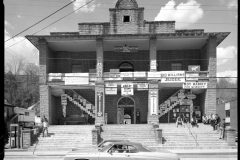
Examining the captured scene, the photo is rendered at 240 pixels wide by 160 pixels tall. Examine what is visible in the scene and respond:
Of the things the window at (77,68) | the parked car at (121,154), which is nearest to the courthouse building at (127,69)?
the window at (77,68)

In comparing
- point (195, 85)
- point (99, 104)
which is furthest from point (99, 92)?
point (195, 85)

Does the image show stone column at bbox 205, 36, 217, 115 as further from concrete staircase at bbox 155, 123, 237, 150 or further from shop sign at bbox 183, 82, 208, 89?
concrete staircase at bbox 155, 123, 237, 150

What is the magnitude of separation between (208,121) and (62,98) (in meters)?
14.5

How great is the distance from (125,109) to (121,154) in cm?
1928

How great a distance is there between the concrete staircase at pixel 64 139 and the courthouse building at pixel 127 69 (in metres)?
2.64

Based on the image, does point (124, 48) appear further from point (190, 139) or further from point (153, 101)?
point (190, 139)

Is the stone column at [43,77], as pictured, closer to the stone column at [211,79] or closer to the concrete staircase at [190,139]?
the concrete staircase at [190,139]

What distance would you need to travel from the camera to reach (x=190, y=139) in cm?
2014

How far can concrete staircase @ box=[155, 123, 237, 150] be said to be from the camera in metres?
18.9

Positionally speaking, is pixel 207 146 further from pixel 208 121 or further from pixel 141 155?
pixel 141 155

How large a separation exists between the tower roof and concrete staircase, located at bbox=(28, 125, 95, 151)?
13.0 m

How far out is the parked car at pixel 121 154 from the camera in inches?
390

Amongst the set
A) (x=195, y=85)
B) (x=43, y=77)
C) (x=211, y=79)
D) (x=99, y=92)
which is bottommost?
(x=99, y=92)
